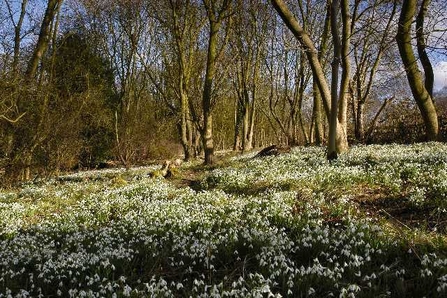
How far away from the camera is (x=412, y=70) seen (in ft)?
55.7

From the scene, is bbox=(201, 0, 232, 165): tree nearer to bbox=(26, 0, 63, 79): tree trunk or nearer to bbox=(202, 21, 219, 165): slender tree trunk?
bbox=(202, 21, 219, 165): slender tree trunk

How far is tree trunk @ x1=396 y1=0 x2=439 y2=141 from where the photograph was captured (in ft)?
52.0

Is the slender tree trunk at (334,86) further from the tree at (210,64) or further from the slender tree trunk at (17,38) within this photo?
the slender tree trunk at (17,38)

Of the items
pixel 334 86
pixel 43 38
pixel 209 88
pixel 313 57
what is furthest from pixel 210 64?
pixel 43 38

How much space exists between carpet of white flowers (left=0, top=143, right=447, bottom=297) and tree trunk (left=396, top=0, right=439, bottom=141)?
25.0 feet

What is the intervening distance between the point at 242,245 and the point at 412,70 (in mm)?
14229

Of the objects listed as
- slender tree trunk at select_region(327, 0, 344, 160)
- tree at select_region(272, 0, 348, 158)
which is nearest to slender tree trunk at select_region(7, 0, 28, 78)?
tree at select_region(272, 0, 348, 158)

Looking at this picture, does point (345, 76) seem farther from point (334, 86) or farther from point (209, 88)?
point (209, 88)

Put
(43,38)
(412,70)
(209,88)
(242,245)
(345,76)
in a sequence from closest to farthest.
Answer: (242,245)
(345,76)
(412,70)
(209,88)
(43,38)

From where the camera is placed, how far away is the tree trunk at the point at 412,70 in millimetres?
15852

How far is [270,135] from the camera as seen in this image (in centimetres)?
7012

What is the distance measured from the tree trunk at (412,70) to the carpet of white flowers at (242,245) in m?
7.63

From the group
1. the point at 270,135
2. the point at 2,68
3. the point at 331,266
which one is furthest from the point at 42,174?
the point at 270,135

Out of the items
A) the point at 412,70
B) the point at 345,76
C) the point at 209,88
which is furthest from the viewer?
the point at 209,88
